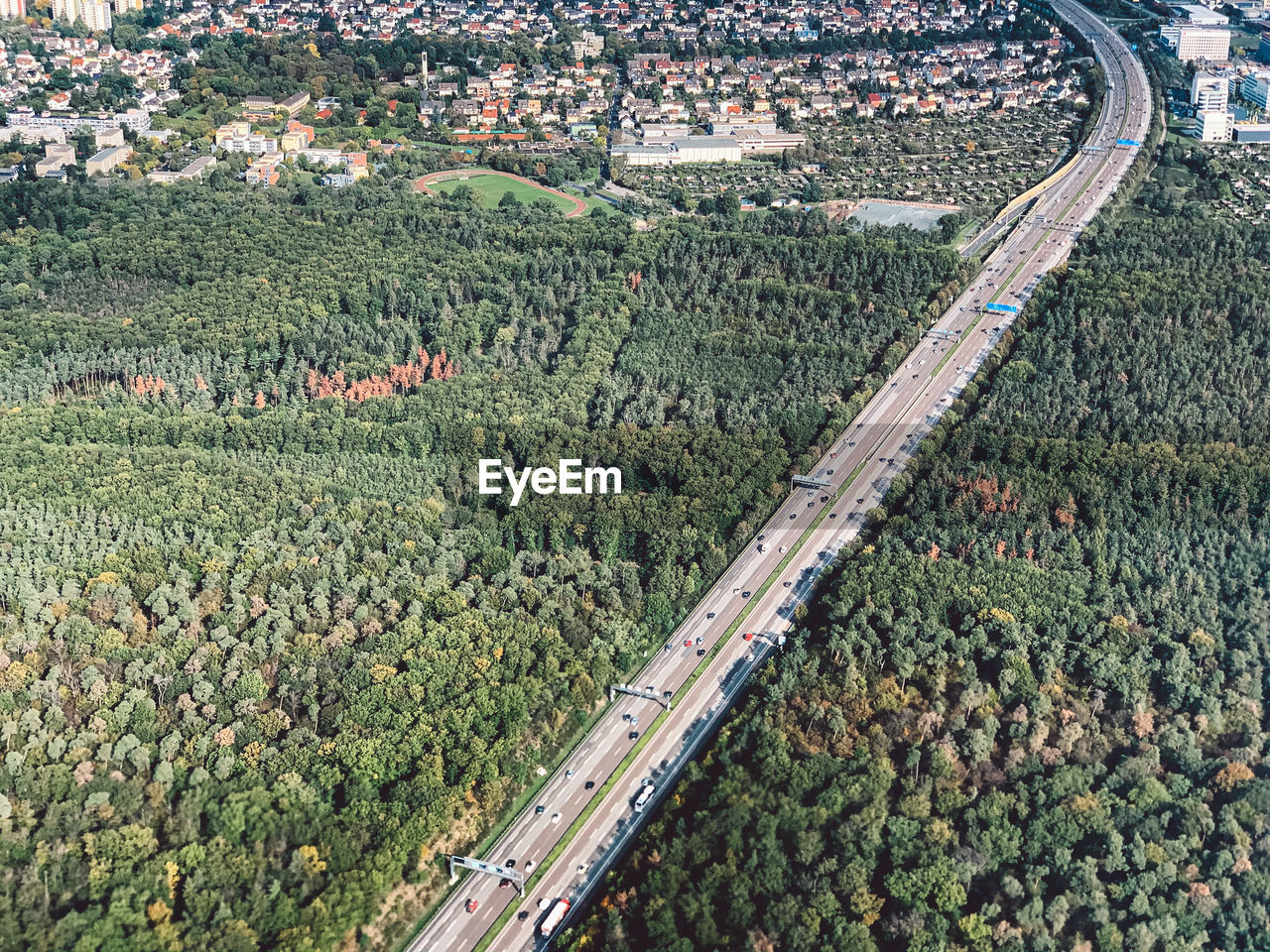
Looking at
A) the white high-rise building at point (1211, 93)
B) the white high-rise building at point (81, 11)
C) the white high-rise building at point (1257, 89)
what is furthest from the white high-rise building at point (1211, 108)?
the white high-rise building at point (81, 11)

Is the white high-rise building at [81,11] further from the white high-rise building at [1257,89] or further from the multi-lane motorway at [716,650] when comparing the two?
the white high-rise building at [1257,89]

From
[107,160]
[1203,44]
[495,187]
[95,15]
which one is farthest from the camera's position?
[95,15]

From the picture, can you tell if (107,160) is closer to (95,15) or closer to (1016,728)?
(95,15)

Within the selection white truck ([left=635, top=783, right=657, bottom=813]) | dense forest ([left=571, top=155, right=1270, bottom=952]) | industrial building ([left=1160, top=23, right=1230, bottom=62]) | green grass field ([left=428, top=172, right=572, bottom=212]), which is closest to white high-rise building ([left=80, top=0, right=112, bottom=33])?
green grass field ([left=428, top=172, right=572, bottom=212])

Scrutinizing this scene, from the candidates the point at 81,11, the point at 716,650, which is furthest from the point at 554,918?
the point at 81,11

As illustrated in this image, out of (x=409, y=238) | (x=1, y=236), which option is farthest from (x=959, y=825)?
(x=1, y=236)

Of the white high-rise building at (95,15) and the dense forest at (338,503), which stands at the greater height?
the white high-rise building at (95,15)
